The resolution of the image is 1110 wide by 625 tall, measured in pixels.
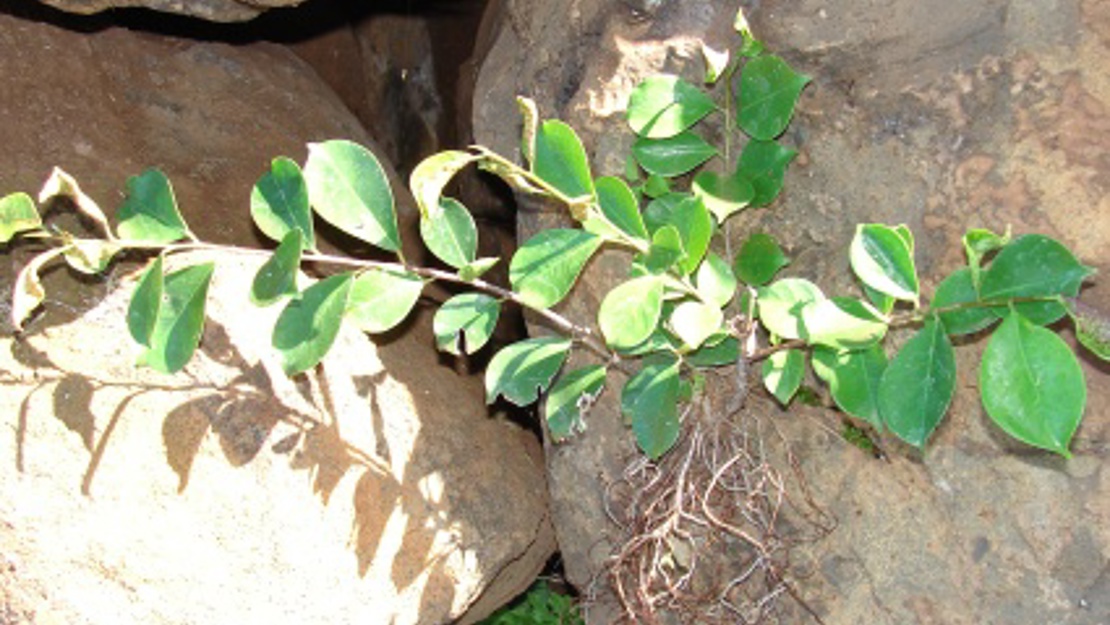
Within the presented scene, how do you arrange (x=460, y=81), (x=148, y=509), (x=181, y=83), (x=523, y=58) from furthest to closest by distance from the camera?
(x=460, y=81), (x=181, y=83), (x=523, y=58), (x=148, y=509)

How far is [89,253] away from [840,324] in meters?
0.81

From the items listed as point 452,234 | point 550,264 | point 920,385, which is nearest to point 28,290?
point 452,234

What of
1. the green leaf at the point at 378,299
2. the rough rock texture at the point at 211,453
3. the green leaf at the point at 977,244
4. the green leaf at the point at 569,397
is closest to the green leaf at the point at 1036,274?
→ the green leaf at the point at 977,244

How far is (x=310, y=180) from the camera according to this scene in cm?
156

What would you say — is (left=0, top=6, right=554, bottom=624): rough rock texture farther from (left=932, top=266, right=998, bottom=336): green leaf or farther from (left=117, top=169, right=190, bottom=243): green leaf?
(left=932, top=266, right=998, bottom=336): green leaf

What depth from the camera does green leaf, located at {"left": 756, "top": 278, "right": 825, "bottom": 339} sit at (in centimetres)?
153

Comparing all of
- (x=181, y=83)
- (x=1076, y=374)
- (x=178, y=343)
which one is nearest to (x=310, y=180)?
(x=178, y=343)

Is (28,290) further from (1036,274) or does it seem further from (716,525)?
(1036,274)

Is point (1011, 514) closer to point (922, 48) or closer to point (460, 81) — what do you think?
point (922, 48)

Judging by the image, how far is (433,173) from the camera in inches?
56.3

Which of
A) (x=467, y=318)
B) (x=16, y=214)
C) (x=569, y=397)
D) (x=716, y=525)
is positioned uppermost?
(x=16, y=214)

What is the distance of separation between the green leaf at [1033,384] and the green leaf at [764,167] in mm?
375

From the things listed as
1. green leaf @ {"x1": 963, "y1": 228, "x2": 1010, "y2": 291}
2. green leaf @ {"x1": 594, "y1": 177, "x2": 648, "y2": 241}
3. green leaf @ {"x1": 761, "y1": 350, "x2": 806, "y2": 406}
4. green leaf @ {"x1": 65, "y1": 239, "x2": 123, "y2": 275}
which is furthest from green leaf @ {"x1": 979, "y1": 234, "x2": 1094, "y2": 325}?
green leaf @ {"x1": 65, "y1": 239, "x2": 123, "y2": 275}

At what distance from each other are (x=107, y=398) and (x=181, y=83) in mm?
574
